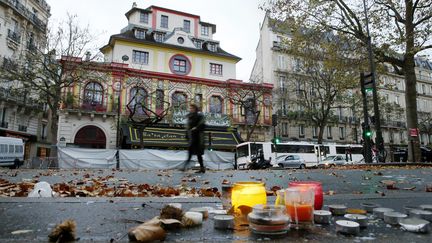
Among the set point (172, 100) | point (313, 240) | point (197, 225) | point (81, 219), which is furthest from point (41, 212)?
point (172, 100)

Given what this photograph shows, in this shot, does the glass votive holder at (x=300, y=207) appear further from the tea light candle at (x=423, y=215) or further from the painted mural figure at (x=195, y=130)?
the painted mural figure at (x=195, y=130)

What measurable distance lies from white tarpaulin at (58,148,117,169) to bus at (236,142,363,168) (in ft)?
40.2

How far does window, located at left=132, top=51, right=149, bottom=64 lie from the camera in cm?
3409

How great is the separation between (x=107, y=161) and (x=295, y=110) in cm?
2757

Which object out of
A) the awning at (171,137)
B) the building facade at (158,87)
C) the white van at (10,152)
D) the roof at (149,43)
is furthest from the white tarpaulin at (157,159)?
the roof at (149,43)

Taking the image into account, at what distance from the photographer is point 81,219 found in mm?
2090

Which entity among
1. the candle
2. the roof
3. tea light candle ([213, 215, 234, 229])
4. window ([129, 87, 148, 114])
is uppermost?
the roof

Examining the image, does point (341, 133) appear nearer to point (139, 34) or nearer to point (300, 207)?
point (139, 34)

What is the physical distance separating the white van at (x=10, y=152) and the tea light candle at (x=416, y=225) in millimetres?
27900

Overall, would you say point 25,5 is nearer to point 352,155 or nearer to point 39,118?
point 39,118

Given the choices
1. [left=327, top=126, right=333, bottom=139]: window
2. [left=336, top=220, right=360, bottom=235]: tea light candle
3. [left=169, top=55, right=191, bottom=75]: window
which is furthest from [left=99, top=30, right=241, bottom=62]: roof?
[left=336, top=220, right=360, bottom=235]: tea light candle

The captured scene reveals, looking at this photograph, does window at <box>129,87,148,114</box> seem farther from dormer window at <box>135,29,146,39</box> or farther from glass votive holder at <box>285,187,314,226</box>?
glass votive holder at <box>285,187,314,226</box>

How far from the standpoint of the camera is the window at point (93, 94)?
3028cm

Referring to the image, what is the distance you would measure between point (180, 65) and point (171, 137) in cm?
993
